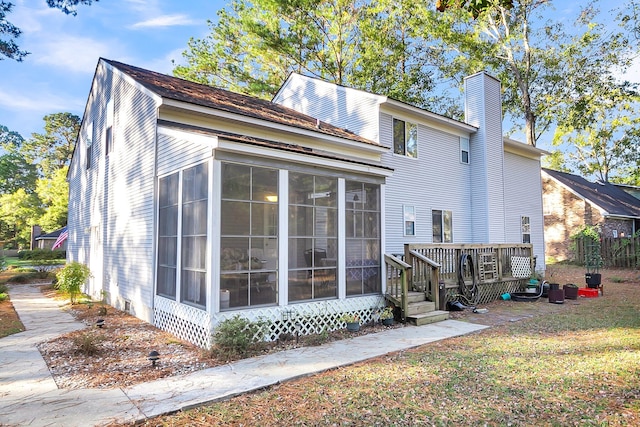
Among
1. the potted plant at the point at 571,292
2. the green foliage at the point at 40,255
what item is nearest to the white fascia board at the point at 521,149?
the potted plant at the point at 571,292

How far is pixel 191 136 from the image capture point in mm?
6363

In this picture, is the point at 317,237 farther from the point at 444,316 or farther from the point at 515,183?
the point at 515,183

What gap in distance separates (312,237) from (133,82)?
5.94 meters

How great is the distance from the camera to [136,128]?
9219 mm

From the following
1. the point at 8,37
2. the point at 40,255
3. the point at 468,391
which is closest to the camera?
the point at 468,391

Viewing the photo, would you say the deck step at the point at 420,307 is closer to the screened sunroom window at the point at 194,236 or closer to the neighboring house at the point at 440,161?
the neighboring house at the point at 440,161

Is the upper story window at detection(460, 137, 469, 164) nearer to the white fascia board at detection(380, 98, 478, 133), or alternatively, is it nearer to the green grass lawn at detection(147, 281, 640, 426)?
the white fascia board at detection(380, 98, 478, 133)

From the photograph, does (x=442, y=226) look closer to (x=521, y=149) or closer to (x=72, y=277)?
(x=521, y=149)

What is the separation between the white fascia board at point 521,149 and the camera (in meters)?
15.3

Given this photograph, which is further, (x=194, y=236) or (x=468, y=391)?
(x=194, y=236)

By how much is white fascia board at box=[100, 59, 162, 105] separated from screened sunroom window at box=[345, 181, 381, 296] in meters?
4.26

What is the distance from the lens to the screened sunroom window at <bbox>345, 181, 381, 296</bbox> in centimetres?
756

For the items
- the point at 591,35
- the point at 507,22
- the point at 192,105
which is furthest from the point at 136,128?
the point at 591,35

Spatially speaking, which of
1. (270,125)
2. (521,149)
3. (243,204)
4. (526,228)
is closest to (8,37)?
(270,125)
